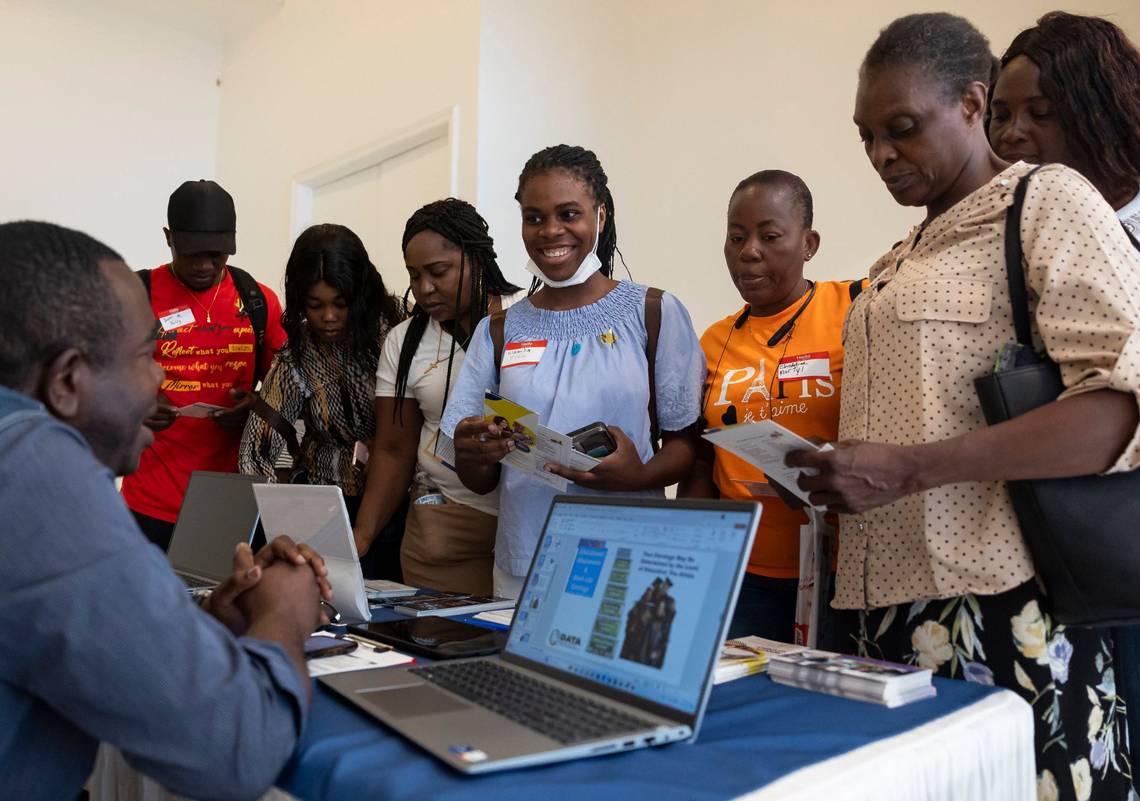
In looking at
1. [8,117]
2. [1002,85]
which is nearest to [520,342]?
[1002,85]

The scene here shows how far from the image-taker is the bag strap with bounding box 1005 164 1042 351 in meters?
A: 1.23

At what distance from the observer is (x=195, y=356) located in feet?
9.52

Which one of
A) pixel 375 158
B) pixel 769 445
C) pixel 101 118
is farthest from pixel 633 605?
pixel 101 118

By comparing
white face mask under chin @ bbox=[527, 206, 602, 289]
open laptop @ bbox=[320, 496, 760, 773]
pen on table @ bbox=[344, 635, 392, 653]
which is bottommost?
pen on table @ bbox=[344, 635, 392, 653]

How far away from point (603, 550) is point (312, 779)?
1.42 feet

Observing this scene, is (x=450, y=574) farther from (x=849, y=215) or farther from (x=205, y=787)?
(x=849, y=215)

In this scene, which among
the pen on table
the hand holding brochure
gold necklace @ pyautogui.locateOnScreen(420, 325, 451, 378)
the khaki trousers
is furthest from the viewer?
gold necklace @ pyautogui.locateOnScreen(420, 325, 451, 378)

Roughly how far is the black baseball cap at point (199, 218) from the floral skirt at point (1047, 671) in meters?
2.42

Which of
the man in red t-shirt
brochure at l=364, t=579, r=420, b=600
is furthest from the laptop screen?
the man in red t-shirt

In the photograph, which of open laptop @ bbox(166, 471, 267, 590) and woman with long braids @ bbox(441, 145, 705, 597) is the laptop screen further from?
open laptop @ bbox(166, 471, 267, 590)

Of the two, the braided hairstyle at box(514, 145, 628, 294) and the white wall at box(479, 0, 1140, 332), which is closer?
the braided hairstyle at box(514, 145, 628, 294)

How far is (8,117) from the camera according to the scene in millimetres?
5668

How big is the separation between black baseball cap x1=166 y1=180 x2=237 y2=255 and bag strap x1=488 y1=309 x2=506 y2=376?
123 cm

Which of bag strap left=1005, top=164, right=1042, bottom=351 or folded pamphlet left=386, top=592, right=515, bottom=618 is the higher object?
bag strap left=1005, top=164, right=1042, bottom=351
